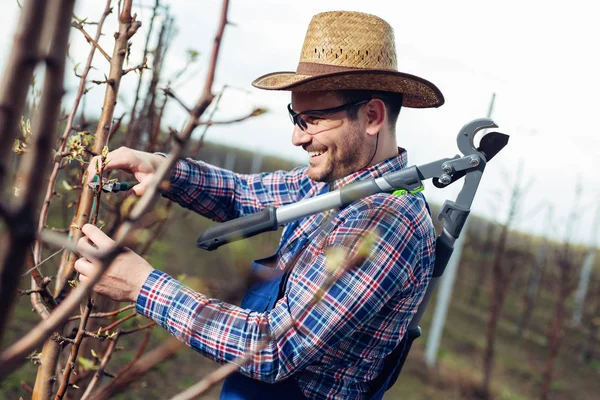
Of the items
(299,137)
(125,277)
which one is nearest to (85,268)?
(125,277)

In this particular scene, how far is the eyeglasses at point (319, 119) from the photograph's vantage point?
1.95m

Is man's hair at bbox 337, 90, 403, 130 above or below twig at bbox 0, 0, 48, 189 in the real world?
above

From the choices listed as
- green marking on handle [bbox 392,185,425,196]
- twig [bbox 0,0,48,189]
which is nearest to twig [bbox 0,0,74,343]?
twig [bbox 0,0,48,189]

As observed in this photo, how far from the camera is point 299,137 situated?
1979 mm

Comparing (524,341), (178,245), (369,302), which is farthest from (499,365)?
(369,302)

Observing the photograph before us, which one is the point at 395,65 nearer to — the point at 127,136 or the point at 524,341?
the point at 127,136

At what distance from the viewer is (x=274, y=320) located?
1517 mm

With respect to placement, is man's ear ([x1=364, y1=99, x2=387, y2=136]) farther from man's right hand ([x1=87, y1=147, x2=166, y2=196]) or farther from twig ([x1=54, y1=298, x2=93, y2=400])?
twig ([x1=54, y1=298, x2=93, y2=400])

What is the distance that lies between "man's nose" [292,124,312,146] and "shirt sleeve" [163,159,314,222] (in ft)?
1.46

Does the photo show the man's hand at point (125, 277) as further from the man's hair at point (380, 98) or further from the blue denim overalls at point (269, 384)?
the man's hair at point (380, 98)

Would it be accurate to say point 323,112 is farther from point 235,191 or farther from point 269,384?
point 269,384

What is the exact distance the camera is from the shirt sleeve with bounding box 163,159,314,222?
92.7 inches

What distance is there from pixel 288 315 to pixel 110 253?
114 centimetres

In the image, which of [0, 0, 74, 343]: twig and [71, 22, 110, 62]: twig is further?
[71, 22, 110, 62]: twig
